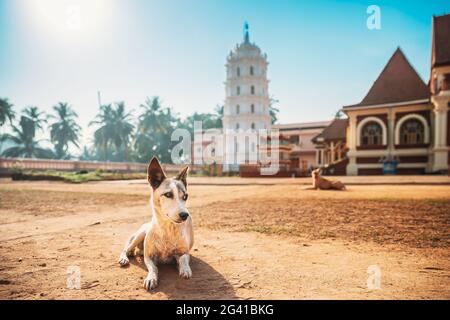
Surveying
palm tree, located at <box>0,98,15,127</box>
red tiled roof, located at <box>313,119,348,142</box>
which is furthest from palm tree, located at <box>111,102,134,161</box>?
red tiled roof, located at <box>313,119,348,142</box>

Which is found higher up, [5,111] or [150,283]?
[5,111]

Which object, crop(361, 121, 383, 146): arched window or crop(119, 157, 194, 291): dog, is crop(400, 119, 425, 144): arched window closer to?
crop(361, 121, 383, 146): arched window

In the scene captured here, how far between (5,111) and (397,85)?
5133cm

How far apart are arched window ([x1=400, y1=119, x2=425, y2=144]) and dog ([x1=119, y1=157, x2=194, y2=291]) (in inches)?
1169

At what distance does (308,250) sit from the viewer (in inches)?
136

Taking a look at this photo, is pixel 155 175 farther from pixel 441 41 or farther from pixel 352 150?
pixel 441 41

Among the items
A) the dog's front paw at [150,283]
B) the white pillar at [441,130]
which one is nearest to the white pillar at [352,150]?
the white pillar at [441,130]

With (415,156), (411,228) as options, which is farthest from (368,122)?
(411,228)

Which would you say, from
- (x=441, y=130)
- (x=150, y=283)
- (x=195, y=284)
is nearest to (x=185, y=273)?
(x=195, y=284)

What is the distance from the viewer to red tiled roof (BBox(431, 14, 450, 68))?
23234 mm

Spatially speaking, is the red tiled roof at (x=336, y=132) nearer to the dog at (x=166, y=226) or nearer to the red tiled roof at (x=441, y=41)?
the red tiled roof at (x=441, y=41)

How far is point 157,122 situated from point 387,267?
5936 cm

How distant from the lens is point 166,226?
265 cm
